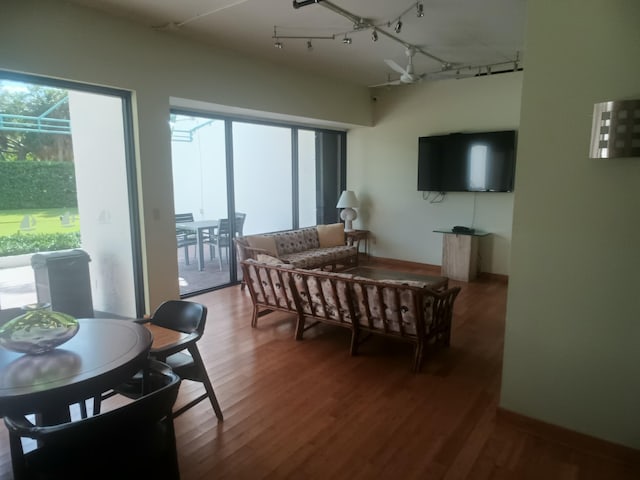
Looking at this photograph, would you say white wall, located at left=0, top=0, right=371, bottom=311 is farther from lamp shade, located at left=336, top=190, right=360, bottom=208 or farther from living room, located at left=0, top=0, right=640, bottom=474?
lamp shade, located at left=336, top=190, right=360, bottom=208

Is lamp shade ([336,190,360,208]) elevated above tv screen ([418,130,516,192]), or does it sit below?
below

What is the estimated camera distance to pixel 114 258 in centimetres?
445

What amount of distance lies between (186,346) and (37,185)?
2.62 m

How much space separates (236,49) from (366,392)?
417 cm

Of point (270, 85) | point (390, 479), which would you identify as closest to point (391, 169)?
point (270, 85)

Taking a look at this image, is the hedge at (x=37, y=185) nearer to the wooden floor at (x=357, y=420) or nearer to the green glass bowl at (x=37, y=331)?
the wooden floor at (x=357, y=420)

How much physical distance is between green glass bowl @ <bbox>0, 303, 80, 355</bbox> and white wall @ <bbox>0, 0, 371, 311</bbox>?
246 centimetres

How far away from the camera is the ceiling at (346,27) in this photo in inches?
143

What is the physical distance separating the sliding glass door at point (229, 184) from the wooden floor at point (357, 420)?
6.75ft

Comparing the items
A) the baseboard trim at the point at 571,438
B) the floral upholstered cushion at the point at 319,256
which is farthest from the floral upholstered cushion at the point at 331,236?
the baseboard trim at the point at 571,438

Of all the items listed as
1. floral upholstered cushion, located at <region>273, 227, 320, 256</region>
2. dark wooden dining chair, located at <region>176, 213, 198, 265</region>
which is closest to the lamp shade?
floral upholstered cushion, located at <region>273, 227, 320, 256</region>

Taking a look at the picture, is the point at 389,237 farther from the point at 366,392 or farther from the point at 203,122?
the point at 366,392

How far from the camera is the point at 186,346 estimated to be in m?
2.30

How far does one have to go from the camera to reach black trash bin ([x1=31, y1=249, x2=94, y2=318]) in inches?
150
